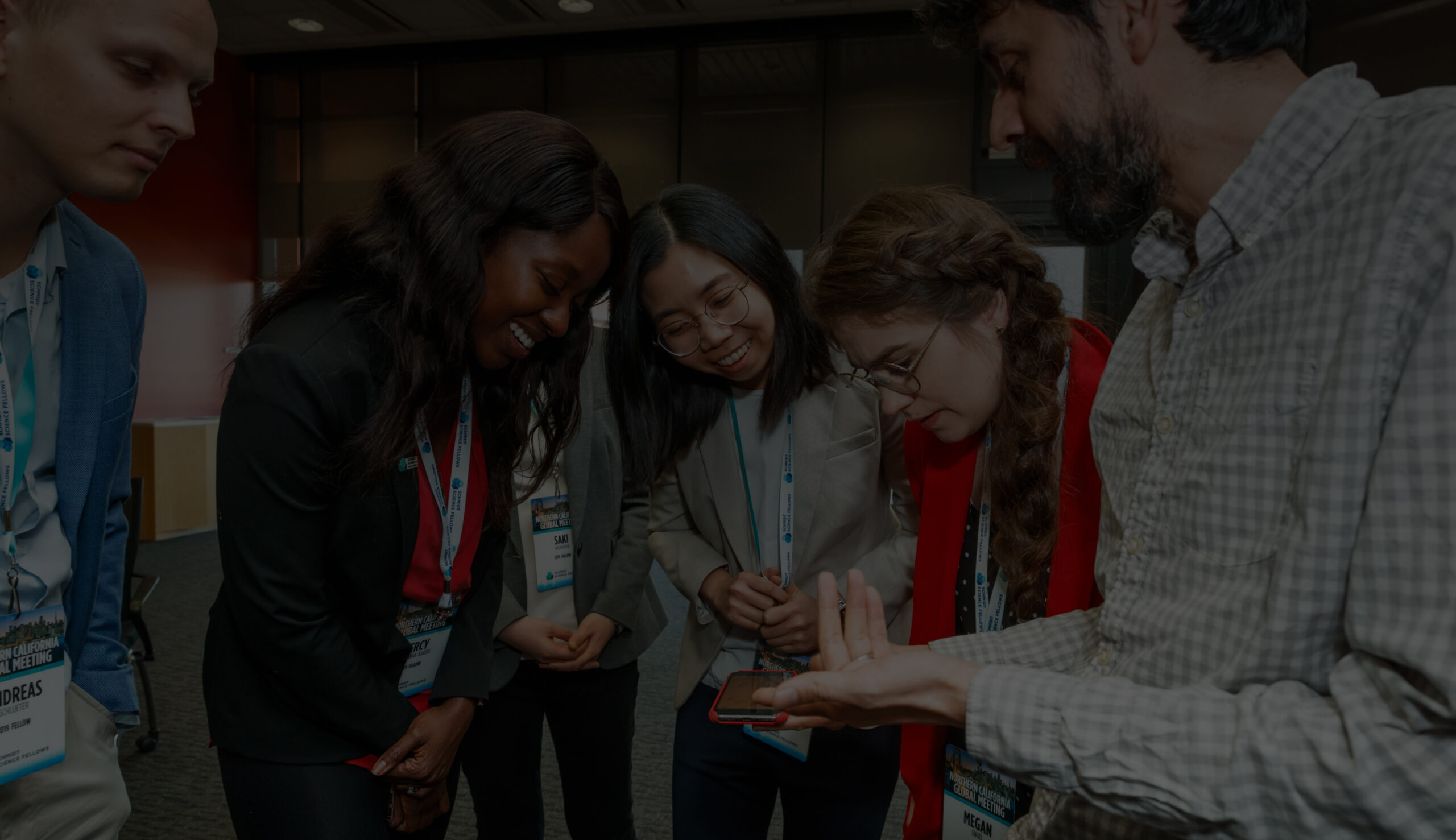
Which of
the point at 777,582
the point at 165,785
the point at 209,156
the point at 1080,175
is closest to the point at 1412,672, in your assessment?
the point at 1080,175

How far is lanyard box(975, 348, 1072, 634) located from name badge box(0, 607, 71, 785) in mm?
1396

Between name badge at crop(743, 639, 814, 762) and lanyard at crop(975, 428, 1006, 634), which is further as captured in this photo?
name badge at crop(743, 639, 814, 762)

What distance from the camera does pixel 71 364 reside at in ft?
4.03

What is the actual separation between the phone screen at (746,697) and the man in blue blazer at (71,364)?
0.89 metres

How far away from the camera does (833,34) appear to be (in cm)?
599

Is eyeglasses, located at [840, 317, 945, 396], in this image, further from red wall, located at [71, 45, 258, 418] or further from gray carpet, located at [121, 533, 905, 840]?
red wall, located at [71, 45, 258, 418]

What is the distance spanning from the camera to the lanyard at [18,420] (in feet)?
3.70

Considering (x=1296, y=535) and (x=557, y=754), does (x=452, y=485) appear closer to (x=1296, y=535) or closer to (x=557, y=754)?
(x=557, y=754)

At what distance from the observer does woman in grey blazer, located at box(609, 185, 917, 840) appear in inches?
59.4

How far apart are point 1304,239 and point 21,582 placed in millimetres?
1599

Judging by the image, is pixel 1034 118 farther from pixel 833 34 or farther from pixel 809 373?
pixel 833 34

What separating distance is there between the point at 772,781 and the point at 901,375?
841 millimetres

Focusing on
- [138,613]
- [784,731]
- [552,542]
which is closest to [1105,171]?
[784,731]

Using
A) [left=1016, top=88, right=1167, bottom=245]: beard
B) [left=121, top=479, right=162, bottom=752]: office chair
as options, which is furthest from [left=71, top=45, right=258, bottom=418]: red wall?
[left=1016, top=88, right=1167, bottom=245]: beard
